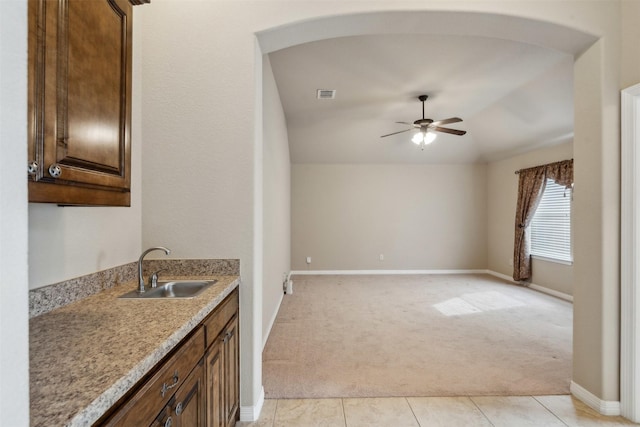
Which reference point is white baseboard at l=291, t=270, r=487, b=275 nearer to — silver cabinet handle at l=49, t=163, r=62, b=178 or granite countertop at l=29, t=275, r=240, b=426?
granite countertop at l=29, t=275, r=240, b=426

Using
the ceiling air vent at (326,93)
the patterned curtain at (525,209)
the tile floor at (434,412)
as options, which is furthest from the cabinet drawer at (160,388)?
the patterned curtain at (525,209)

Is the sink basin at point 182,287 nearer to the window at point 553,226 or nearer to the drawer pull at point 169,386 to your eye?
the drawer pull at point 169,386

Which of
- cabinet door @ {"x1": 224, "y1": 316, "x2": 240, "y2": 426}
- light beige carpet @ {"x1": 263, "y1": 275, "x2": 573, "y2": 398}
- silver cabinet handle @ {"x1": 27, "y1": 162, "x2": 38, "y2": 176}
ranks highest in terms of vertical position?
silver cabinet handle @ {"x1": 27, "y1": 162, "x2": 38, "y2": 176}

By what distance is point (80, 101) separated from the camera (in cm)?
113

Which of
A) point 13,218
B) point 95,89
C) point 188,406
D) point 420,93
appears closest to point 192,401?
point 188,406

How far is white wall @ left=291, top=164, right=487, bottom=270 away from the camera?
24.3 ft

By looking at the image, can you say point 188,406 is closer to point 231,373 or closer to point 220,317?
point 220,317

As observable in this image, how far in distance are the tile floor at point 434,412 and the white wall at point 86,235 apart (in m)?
1.37

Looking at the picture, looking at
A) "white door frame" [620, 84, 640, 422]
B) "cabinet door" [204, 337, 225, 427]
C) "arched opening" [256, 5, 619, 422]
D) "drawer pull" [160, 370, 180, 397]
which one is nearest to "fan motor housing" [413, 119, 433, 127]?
"arched opening" [256, 5, 619, 422]

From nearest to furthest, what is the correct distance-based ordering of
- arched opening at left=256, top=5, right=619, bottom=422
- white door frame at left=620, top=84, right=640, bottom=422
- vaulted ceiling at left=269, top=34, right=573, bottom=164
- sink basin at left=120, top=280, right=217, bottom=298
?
1. sink basin at left=120, top=280, right=217, bottom=298
2. white door frame at left=620, top=84, right=640, bottom=422
3. arched opening at left=256, top=5, right=619, bottom=422
4. vaulted ceiling at left=269, top=34, right=573, bottom=164

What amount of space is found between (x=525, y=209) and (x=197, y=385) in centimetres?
642

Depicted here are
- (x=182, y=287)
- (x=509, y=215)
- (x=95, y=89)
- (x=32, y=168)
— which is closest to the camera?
(x=32, y=168)

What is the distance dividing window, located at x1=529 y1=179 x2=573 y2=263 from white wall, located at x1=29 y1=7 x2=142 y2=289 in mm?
6028

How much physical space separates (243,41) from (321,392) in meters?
2.62
